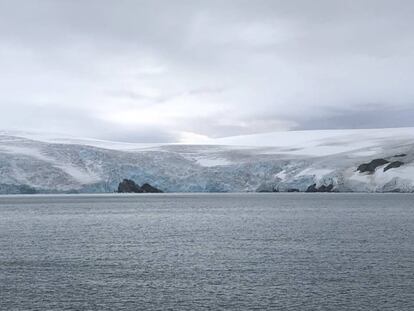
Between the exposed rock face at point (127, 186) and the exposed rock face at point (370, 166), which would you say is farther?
the exposed rock face at point (127, 186)

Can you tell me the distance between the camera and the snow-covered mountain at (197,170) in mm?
107500

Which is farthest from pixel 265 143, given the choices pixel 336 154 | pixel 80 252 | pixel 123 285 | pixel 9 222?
pixel 123 285

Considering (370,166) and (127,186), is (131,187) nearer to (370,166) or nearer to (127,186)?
(127,186)

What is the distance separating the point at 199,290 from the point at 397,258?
12.7 m

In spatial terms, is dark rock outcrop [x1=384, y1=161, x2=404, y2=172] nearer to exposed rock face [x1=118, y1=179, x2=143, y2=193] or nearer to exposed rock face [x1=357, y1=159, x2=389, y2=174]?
exposed rock face [x1=357, y1=159, x2=389, y2=174]

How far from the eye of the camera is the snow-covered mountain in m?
108

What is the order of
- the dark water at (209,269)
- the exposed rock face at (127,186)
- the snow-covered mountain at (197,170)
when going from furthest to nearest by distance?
1. the exposed rock face at (127,186)
2. the snow-covered mountain at (197,170)
3. the dark water at (209,269)

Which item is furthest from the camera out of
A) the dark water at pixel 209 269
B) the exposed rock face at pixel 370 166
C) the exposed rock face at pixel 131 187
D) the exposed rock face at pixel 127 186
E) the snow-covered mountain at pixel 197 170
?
the exposed rock face at pixel 131 187

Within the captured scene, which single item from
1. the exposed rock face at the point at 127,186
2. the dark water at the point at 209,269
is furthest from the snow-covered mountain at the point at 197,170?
the dark water at the point at 209,269

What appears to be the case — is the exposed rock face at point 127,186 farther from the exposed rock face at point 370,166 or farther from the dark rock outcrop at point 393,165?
the dark rock outcrop at point 393,165

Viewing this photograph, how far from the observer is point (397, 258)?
31625 millimetres

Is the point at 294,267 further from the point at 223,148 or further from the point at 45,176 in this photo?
the point at 223,148

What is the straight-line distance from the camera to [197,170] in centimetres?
11531

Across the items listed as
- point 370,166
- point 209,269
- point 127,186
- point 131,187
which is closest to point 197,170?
point 127,186
